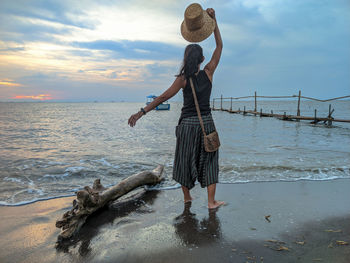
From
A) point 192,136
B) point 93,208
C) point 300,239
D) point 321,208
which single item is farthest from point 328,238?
point 93,208

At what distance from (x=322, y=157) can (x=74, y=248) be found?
24.1 ft

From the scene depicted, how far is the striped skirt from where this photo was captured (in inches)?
125

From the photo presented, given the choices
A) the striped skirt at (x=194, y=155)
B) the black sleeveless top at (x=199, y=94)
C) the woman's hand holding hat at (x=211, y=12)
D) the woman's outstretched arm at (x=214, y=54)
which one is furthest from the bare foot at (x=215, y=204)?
the woman's hand holding hat at (x=211, y=12)

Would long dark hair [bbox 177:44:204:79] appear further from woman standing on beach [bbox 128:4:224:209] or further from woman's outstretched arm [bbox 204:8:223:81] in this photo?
woman's outstretched arm [bbox 204:8:223:81]

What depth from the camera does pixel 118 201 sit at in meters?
3.77

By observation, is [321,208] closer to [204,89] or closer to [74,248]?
[204,89]

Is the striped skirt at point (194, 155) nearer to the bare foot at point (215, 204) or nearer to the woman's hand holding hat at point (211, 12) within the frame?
the bare foot at point (215, 204)

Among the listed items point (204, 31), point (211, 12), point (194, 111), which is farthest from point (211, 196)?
point (211, 12)

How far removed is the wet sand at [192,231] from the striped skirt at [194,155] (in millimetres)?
466

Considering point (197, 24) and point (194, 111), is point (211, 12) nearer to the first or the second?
point (197, 24)

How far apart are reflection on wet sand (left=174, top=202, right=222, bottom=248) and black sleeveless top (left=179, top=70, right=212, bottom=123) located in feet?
4.13

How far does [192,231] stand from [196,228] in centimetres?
9

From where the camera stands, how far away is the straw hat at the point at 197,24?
116 inches

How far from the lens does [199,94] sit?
10.1ft
